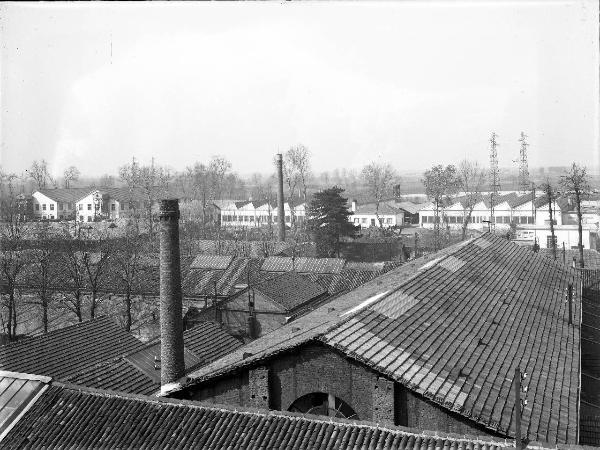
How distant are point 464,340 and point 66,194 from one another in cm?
5842

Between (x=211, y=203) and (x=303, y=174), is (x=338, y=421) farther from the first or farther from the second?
(x=211, y=203)

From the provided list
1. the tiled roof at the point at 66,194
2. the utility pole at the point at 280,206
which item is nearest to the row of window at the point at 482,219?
the utility pole at the point at 280,206

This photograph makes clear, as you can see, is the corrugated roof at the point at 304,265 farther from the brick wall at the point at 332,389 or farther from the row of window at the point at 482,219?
the row of window at the point at 482,219

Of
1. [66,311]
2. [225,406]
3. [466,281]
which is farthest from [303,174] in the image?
[225,406]

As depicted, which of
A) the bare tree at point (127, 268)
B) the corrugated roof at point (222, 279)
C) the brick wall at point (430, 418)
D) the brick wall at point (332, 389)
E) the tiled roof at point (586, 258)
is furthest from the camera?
the tiled roof at point (586, 258)

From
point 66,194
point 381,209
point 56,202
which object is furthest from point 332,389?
point 66,194

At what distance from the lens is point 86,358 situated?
16.6m

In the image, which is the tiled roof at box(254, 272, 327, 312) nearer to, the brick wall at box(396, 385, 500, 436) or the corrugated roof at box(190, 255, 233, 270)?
the corrugated roof at box(190, 255, 233, 270)

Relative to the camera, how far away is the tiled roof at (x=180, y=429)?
9812mm

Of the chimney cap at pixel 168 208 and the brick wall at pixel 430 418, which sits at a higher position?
the chimney cap at pixel 168 208

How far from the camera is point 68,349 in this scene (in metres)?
16.7

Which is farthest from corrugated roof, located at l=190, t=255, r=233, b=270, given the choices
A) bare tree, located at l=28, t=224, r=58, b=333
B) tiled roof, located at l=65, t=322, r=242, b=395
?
tiled roof, located at l=65, t=322, r=242, b=395

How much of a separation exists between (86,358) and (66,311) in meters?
16.2

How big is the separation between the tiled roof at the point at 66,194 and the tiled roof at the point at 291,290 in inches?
1516
